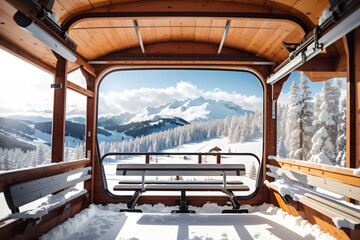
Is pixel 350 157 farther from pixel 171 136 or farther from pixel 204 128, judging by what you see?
pixel 204 128

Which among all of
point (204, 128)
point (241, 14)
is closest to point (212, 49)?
point (241, 14)

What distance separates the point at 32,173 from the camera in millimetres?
2486

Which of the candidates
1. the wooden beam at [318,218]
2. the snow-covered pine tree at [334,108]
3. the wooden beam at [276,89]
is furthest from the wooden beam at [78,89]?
the snow-covered pine tree at [334,108]

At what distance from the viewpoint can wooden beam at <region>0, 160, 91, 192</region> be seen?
2.08 m

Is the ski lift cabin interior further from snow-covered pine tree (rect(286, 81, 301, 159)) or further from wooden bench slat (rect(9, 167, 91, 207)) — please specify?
snow-covered pine tree (rect(286, 81, 301, 159))

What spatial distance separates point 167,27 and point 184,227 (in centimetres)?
298

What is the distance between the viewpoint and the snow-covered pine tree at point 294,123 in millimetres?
16625

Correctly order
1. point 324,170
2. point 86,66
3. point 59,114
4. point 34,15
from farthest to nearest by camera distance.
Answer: point 86,66 < point 59,114 < point 324,170 < point 34,15

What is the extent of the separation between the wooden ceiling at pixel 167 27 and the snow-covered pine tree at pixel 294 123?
13758mm

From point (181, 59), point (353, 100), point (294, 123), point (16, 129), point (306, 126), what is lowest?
point (16, 129)

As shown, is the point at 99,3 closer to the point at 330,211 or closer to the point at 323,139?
the point at 330,211

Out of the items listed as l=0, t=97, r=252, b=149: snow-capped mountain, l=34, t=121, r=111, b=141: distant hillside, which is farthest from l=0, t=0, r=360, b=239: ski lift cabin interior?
l=0, t=97, r=252, b=149: snow-capped mountain

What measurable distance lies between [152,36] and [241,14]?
177 centimetres

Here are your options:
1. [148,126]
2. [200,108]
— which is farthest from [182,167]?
[200,108]
